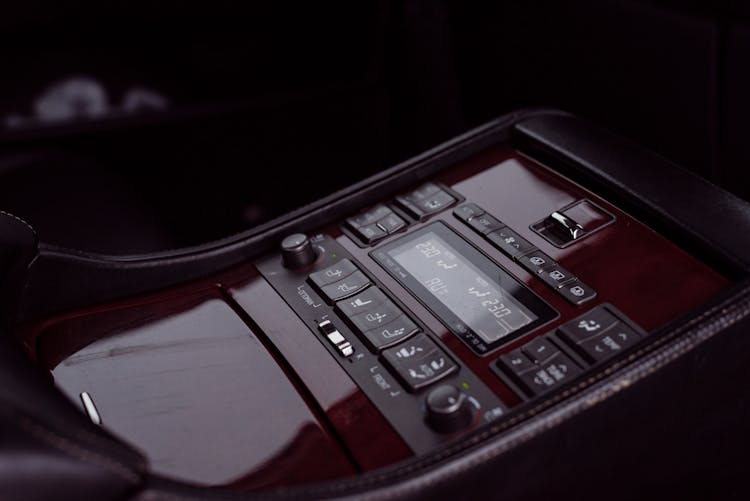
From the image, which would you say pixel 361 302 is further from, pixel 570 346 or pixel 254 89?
pixel 254 89

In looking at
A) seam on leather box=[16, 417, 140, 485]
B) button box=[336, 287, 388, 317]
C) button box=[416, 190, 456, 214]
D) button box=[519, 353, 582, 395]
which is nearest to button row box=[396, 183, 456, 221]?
button box=[416, 190, 456, 214]

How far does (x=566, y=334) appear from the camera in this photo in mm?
549

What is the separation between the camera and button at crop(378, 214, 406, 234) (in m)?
0.70

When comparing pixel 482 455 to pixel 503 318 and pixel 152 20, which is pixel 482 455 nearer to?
pixel 503 318

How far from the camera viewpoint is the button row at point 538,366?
52 cm

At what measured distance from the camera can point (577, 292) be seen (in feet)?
1.92

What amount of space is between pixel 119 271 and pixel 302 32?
0.74 m

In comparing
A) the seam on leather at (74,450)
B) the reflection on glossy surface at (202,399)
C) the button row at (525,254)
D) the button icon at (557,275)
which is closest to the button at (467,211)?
the button row at (525,254)

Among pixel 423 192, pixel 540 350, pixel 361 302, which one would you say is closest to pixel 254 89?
pixel 423 192

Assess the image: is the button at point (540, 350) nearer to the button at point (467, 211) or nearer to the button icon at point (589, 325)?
the button icon at point (589, 325)

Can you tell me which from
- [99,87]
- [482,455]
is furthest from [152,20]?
[482,455]

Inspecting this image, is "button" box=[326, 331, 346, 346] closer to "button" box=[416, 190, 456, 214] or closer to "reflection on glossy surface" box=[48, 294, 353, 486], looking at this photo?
"reflection on glossy surface" box=[48, 294, 353, 486]

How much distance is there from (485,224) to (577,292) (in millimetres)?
118

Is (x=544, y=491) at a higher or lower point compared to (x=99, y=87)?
lower
